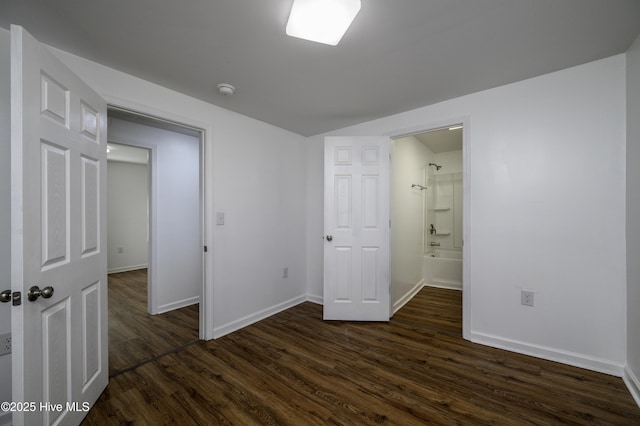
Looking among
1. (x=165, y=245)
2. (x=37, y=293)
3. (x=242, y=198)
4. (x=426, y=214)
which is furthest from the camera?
(x=426, y=214)

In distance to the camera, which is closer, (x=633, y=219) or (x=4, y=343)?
(x=4, y=343)

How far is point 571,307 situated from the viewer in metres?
2.07

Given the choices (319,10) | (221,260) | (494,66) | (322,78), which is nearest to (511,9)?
(494,66)

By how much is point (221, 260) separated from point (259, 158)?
1.29 meters

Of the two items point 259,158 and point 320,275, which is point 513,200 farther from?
point 259,158

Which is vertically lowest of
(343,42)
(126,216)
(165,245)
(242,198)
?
(165,245)

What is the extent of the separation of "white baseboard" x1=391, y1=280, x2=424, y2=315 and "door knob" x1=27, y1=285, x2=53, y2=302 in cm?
316

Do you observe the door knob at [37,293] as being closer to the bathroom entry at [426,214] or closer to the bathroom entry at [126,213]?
the bathroom entry at [426,214]

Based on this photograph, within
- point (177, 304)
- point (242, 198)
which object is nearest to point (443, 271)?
point (242, 198)

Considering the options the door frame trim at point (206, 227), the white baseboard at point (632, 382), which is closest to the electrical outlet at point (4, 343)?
the door frame trim at point (206, 227)

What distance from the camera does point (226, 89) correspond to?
2.28 metres

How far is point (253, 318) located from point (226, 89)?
7.99 ft

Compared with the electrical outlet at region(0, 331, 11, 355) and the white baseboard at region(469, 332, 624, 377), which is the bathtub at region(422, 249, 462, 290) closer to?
the white baseboard at region(469, 332, 624, 377)

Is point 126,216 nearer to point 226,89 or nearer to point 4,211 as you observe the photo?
point 4,211
